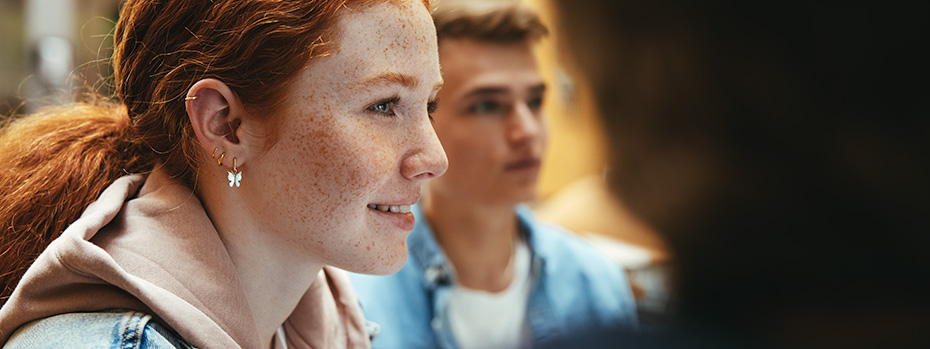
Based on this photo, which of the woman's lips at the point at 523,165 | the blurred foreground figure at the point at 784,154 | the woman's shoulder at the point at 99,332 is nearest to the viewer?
the blurred foreground figure at the point at 784,154

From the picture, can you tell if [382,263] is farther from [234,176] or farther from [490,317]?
[490,317]

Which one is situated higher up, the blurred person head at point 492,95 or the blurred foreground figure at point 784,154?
the blurred foreground figure at point 784,154

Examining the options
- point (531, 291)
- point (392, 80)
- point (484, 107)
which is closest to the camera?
point (392, 80)

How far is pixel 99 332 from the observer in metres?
0.82

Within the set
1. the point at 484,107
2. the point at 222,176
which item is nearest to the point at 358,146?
the point at 222,176

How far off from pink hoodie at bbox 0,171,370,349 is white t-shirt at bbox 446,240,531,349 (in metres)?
0.72

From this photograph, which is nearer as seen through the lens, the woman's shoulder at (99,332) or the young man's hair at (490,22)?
the woman's shoulder at (99,332)

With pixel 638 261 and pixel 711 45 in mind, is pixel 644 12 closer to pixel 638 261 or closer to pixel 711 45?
pixel 711 45

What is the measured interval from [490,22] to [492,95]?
137mm

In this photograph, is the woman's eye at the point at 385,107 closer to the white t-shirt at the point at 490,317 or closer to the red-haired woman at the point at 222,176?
the red-haired woman at the point at 222,176

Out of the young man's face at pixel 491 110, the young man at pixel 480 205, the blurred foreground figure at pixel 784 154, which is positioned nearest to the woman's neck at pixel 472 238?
the young man at pixel 480 205

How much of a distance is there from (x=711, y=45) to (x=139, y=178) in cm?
72

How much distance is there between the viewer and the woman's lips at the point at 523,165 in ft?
5.26

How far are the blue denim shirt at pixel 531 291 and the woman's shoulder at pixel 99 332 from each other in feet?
1.81
